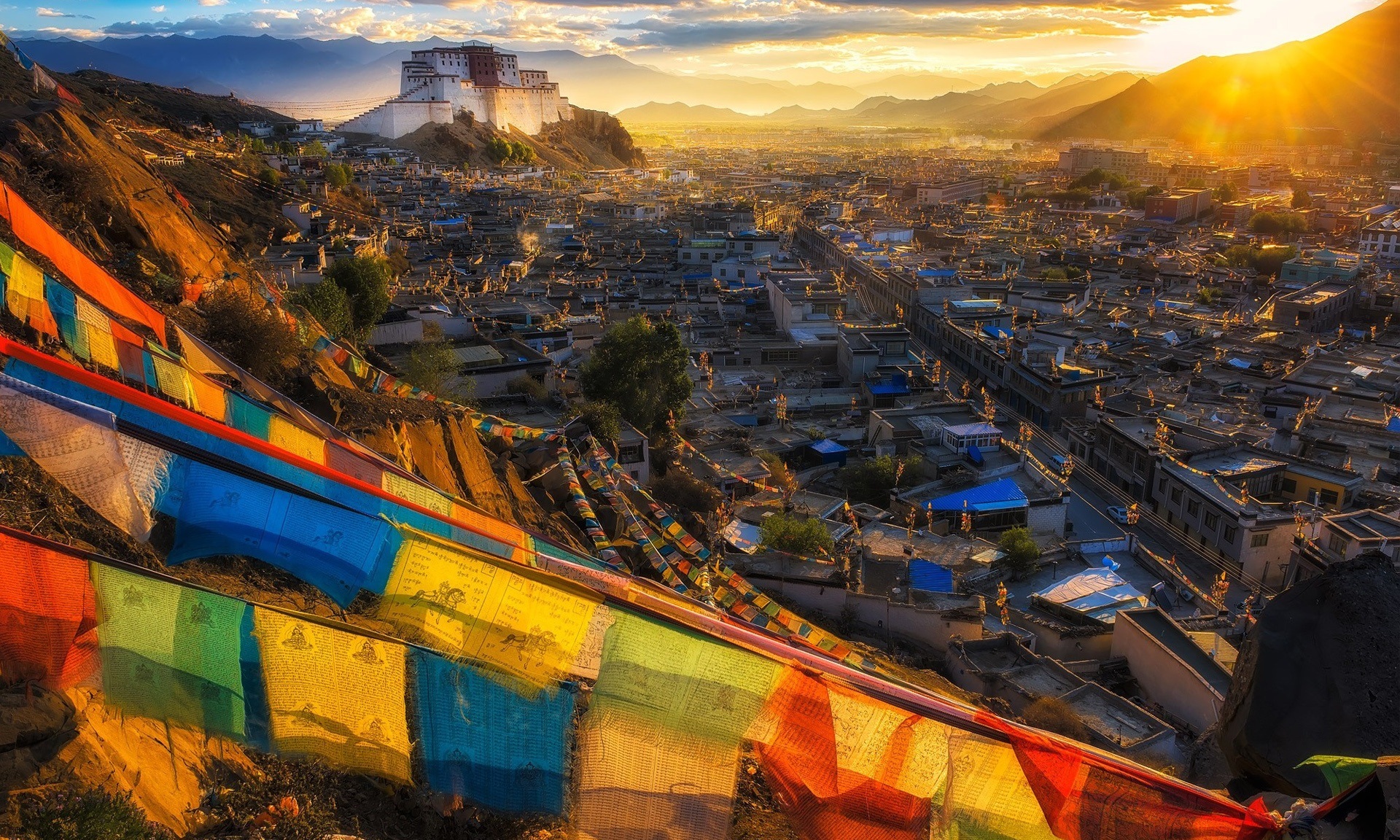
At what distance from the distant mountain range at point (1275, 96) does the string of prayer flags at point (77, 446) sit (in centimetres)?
13361

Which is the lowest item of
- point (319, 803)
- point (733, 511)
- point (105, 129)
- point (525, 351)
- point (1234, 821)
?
point (733, 511)

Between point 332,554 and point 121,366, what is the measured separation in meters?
3.52

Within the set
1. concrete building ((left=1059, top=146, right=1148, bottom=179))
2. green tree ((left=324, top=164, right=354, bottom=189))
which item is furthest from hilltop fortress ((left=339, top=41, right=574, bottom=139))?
concrete building ((left=1059, top=146, right=1148, bottom=179))

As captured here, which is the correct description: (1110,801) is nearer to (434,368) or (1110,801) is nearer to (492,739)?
(492,739)

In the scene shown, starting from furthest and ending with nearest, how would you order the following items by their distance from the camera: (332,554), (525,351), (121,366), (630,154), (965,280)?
(630,154)
(965,280)
(525,351)
(121,366)
(332,554)

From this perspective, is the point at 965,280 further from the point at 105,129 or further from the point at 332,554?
the point at 332,554

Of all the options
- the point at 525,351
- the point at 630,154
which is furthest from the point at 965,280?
the point at 630,154

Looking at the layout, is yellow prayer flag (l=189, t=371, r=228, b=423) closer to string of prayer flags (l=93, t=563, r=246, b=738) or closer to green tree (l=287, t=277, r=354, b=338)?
string of prayer flags (l=93, t=563, r=246, b=738)

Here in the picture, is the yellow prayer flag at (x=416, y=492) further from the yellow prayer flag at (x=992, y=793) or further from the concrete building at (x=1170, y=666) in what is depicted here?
the concrete building at (x=1170, y=666)

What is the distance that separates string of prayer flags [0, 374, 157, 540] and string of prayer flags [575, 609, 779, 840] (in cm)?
214

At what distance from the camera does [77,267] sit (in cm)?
891

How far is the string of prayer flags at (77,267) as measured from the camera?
843 cm

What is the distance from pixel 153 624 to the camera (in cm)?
386

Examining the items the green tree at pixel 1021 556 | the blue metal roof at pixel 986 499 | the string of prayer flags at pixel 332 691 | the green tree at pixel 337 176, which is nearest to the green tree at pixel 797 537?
the green tree at pixel 1021 556
